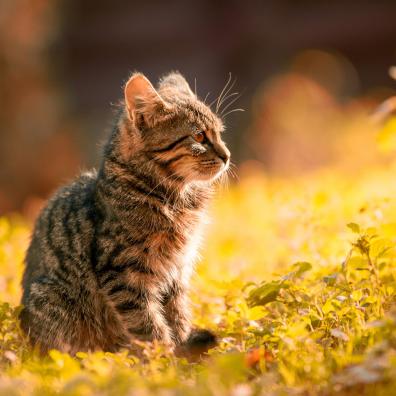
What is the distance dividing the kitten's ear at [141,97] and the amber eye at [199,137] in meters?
0.26

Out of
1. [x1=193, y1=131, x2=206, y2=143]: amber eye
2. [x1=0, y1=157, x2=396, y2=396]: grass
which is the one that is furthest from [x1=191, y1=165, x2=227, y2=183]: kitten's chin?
[x1=0, y1=157, x2=396, y2=396]: grass

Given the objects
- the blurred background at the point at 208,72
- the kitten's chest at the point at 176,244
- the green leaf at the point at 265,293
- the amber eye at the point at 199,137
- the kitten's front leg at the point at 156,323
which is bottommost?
the kitten's front leg at the point at 156,323

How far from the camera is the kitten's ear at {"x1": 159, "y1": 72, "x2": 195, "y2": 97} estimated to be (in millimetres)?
4359

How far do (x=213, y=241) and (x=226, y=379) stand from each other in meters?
4.31

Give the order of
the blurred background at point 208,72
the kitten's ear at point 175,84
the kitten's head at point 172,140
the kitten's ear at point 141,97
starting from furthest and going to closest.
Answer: the blurred background at point 208,72, the kitten's ear at point 175,84, the kitten's head at point 172,140, the kitten's ear at point 141,97

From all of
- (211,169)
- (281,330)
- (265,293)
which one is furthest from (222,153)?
(281,330)

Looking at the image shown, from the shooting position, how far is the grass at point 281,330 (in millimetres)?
2420

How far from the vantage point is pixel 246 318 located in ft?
9.84

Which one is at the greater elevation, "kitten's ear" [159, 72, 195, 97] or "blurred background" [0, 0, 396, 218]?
"blurred background" [0, 0, 396, 218]

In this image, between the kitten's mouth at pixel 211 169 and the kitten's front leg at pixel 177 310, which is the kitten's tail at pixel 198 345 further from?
the kitten's mouth at pixel 211 169

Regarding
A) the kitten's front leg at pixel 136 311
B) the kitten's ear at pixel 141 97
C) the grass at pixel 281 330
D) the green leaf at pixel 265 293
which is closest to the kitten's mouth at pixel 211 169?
the kitten's ear at pixel 141 97

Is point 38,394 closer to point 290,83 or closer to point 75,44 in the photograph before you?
point 290,83

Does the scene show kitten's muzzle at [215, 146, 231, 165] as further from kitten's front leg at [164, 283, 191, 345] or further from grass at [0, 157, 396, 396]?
kitten's front leg at [164, 283, 191, 345]

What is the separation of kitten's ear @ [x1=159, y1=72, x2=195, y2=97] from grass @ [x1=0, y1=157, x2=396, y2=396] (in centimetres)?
94
